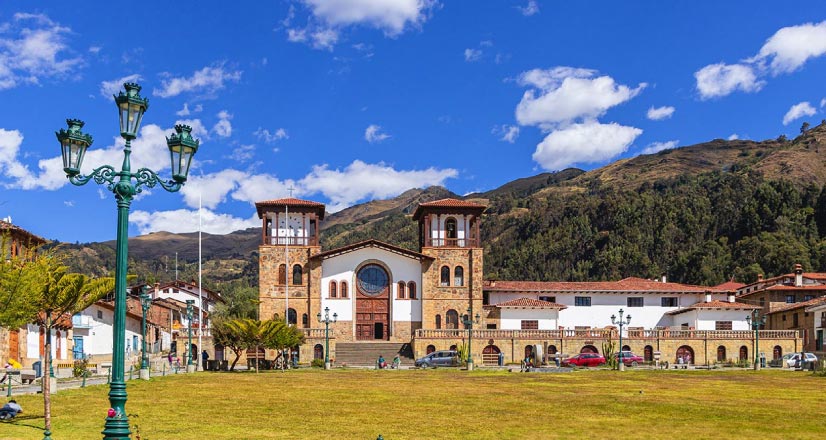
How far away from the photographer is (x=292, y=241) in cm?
8212

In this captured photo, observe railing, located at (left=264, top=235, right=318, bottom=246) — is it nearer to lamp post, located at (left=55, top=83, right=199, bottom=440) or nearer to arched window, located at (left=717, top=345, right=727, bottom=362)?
arched window, located at (left=717, top=345, right=727, bottom=362)

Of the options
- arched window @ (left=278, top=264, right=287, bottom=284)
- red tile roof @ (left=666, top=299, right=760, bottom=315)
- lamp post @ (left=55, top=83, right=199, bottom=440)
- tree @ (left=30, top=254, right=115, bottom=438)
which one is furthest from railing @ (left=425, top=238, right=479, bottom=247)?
lamp post @ (left=55, top=83, right=199, bottom=440)

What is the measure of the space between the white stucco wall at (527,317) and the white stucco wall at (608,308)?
10.9 feet

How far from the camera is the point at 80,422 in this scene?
77.0ft

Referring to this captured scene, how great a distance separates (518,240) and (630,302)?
11014 cm

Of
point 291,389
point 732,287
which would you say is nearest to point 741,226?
point 732,287

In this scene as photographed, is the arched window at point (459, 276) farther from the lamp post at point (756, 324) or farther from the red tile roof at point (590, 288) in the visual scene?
the lamp post at point (756, 324)

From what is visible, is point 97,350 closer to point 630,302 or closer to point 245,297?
point 245,297

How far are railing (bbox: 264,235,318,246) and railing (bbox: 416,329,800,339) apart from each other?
14474 mm

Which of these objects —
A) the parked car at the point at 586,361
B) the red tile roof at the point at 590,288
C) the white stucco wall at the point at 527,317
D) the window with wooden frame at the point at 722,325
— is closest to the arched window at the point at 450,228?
the red tile roof at the point at 590,288

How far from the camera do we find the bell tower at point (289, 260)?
80375mm

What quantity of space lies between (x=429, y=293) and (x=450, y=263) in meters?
3.35

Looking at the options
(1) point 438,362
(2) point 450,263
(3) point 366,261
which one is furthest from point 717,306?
(3) point 366,261

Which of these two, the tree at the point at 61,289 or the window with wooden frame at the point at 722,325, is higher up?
the tree at the point at 61,289
